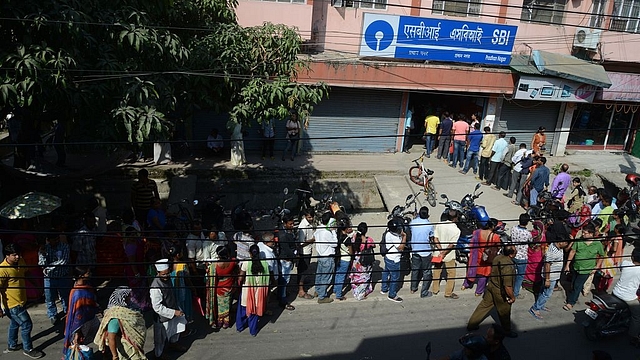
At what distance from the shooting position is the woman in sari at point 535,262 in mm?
8664

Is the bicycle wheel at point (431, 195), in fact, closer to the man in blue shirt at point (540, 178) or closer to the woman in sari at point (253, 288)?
the man in blue shirt at point (540, 178)

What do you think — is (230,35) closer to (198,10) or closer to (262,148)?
(198,10)

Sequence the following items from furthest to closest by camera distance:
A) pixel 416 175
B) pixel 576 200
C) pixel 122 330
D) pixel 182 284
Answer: pixel 416 175
pixel 576 200
pixel 182 284
pixel 122 330

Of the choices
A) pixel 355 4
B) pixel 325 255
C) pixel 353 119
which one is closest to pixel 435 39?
pixel 355 4

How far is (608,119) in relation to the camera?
18.2 m

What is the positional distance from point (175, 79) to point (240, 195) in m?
4.99

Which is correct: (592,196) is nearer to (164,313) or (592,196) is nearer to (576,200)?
(576,200)

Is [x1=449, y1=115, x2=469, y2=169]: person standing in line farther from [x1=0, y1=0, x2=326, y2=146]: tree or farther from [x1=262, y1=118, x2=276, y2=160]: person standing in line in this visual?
[x1=0, y1=0, x2=326, y2=146]: tree

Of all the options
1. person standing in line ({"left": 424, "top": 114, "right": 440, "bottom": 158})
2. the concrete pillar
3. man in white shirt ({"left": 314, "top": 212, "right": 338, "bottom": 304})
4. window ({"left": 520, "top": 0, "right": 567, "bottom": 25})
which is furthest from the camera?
the concrete pillar

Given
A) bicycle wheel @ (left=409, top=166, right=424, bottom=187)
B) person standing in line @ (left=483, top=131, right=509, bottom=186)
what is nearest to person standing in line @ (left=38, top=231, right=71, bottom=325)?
bicycle wheel @ (left=409, top=166, right=424, bottom=187)

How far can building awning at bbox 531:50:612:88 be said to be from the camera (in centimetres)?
1524

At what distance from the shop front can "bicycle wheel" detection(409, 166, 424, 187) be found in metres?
7.13

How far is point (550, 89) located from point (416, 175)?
220 inches

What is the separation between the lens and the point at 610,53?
1662 centimetres
